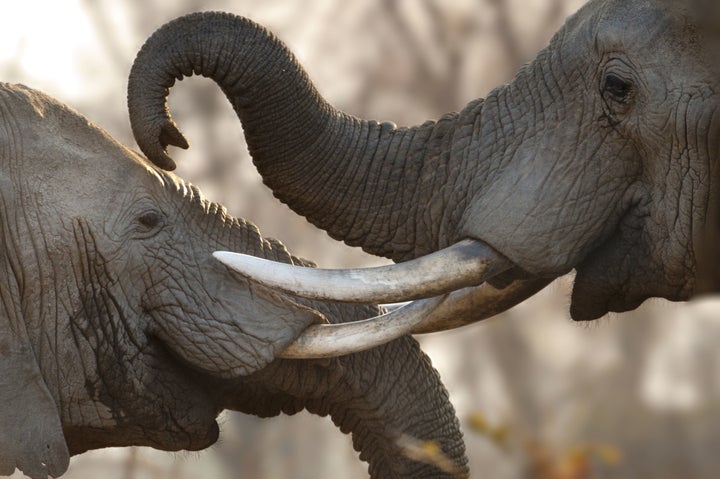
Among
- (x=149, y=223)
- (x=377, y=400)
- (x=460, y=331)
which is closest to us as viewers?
(x=149, y=223)

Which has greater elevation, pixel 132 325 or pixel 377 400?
pixel 377 400

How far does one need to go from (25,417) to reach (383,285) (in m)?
1.00

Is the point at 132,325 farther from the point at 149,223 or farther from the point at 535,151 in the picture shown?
the point at 535,151

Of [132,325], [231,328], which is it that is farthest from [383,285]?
[132,325]

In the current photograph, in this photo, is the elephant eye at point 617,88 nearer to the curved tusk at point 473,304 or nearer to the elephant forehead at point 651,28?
the elephant forehead at point 651,28

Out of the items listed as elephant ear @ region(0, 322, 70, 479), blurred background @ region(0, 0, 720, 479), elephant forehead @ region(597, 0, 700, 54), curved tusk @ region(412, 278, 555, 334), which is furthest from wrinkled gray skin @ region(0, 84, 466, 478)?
blurred background @ region(0, 0, 720, 479)

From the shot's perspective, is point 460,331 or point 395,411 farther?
point 460,331

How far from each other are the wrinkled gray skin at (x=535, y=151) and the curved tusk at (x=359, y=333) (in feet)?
0.76

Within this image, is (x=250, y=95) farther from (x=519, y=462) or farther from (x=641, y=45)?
(x=519, y=462)

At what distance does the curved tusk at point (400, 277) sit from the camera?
4.26 m

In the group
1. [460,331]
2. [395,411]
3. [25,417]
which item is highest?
[460,331]

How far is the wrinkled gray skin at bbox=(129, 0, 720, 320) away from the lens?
14.0 feet

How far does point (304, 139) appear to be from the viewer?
4.61 m

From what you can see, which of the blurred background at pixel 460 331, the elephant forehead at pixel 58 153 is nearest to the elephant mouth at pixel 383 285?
the elephant forehead at pixel 58 153
